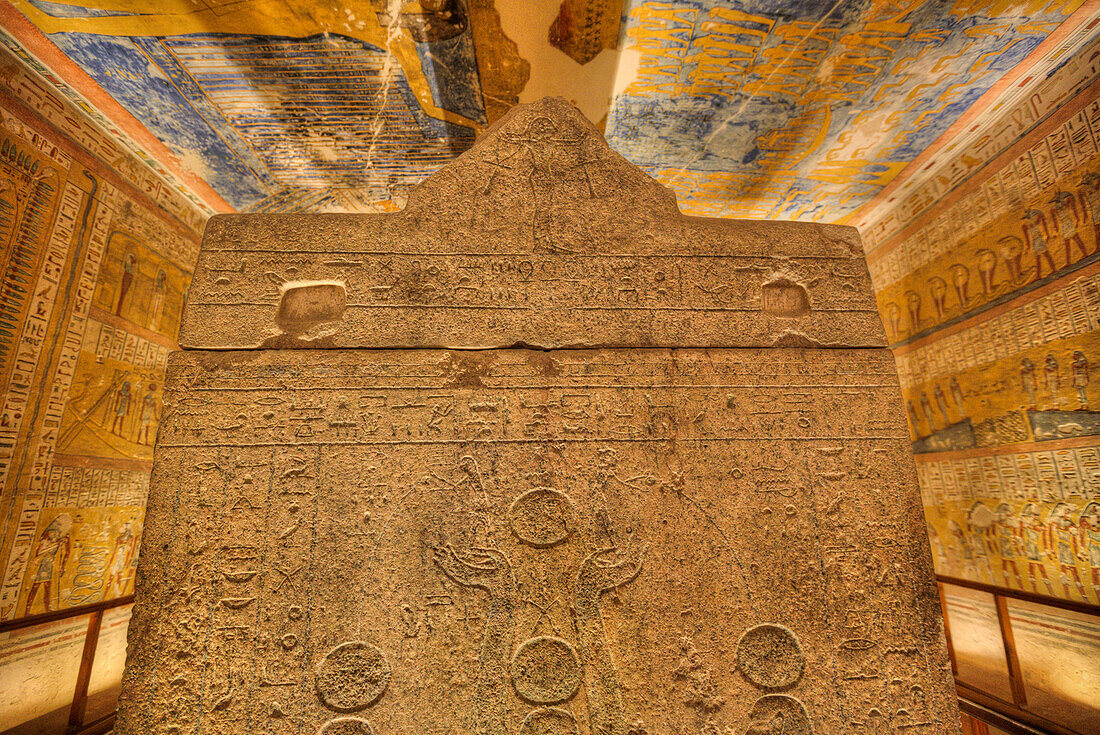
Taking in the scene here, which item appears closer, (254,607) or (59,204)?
(254,607)

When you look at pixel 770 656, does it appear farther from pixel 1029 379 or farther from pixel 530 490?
pixel 1029 379

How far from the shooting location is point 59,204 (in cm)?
311

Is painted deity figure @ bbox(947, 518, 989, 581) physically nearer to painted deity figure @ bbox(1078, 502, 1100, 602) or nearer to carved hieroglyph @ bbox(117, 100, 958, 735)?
painted deity figure @ bbox(1078, 502, 1100, 602)

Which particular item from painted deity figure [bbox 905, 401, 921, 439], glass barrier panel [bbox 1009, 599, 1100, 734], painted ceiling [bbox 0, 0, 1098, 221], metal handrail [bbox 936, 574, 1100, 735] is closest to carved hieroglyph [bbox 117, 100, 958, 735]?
metal handrail [bbox 936, 574, 1100, 735]

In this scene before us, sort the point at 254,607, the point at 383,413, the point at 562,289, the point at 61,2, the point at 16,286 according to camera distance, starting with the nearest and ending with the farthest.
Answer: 1. the point at 254,607
2. the point at 383,413
3. the point at 562,289
4. the point at 61,2
5. the point at 16,286

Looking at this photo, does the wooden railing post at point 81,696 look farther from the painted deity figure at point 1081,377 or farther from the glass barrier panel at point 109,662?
the painted deity figure at point 1081,377

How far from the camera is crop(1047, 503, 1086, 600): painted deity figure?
2.85 metres

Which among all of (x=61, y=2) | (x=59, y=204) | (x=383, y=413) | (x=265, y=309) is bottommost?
(x=383, y=413)

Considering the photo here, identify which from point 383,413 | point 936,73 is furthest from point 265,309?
point 936,73

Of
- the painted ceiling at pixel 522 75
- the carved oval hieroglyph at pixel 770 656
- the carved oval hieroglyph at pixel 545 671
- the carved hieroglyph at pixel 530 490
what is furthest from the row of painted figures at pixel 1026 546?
the carved oval hieroglyph at pixel 545 671

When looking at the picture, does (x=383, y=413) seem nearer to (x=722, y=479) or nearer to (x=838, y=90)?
(x=722, y=479)

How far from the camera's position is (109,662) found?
333cm

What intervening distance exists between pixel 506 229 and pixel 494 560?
121 cm

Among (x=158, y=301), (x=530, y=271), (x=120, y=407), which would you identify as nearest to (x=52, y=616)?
(x=120, y=407)
